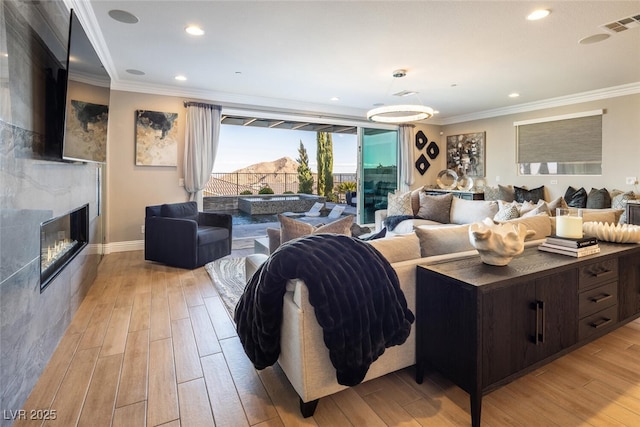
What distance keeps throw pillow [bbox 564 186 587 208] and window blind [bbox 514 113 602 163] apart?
53cm

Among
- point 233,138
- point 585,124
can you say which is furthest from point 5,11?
point 233,138

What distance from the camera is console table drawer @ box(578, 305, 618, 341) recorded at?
1.99 meters

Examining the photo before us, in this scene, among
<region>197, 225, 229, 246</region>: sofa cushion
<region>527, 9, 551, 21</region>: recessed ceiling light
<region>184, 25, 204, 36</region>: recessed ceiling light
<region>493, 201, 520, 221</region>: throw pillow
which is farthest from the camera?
<region>197, 225, 229, 246</region>: sofa cushion

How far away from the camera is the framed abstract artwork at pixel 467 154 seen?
7520mm

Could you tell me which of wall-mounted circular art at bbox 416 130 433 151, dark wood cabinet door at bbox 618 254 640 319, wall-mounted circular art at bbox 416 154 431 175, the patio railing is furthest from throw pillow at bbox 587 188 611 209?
the patio railing

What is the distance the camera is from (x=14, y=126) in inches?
66.7

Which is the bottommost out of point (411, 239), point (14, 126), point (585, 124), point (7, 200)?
point (411, 239)

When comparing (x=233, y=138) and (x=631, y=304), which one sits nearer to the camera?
(x=631, y=304)

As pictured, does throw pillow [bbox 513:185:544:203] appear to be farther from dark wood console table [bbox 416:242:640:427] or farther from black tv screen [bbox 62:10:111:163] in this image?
black tv screen [bbox 62:10:111:163]

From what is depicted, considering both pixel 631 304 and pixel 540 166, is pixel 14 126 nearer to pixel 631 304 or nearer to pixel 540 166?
pixel 631 304

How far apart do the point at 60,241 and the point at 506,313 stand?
334 cm

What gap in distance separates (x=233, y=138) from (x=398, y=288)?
994 centimetres

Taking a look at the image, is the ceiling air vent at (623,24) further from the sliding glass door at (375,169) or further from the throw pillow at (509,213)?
the sliding glass door at (375,169)

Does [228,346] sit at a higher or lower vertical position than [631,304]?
lower
